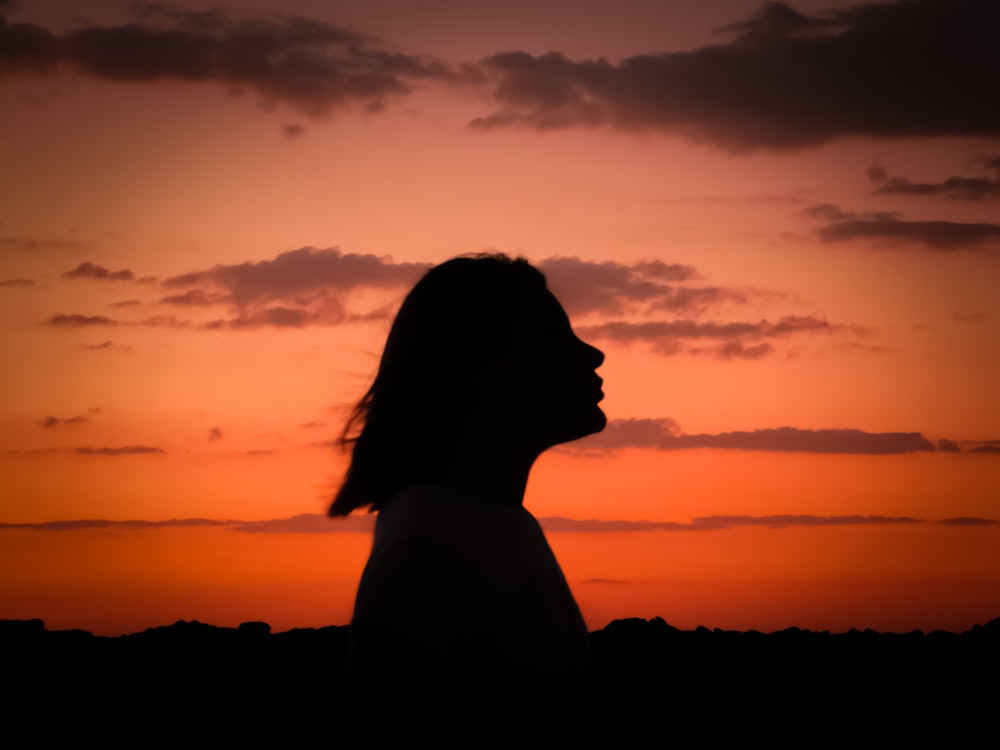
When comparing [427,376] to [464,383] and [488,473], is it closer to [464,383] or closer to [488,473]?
[464,383]

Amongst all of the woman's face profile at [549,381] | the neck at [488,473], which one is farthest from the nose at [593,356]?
the neck at [488,473]

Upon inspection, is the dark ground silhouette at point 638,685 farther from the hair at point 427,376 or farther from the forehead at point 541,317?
the forehead at point 541,317

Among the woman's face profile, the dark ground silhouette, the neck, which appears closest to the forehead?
the woman's face profile

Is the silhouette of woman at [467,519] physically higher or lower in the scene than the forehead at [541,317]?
lower

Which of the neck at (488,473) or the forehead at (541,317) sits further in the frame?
the forehead at (541,317)

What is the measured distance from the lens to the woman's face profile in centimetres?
337

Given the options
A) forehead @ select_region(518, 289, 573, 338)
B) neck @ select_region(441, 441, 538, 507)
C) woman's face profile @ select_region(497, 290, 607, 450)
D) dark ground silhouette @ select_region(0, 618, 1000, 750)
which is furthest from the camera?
dark ground silhouette @ select_region(0, 618, 1000, 750)

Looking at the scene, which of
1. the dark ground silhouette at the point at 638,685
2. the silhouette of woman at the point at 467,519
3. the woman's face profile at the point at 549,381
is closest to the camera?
the silhouette of woman at the point at 467,519

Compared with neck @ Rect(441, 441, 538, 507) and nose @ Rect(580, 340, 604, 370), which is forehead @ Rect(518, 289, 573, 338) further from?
neck @ Rect(441, 441, 538, 507)

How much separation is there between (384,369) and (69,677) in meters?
5.91

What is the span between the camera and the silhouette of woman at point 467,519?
8.37 ft

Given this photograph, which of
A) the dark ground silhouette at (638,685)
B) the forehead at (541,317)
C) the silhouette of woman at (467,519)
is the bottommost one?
the dark ground silhouette at (638,685)

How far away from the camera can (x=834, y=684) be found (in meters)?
8.92

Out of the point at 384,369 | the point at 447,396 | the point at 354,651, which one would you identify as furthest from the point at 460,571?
the point at 384,369
